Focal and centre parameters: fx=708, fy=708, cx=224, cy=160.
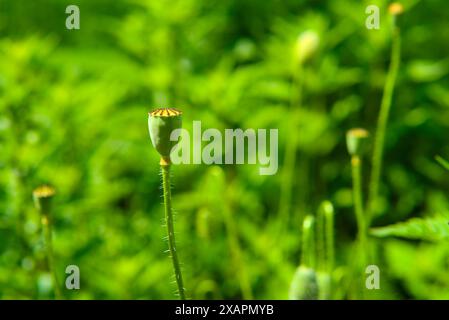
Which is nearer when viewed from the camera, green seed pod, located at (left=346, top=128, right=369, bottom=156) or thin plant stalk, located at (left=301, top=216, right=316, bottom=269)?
thin plant stalk, located at (left=301, top=216, right=316, bottom=269)

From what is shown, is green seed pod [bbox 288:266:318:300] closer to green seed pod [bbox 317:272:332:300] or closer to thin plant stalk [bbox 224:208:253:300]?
green seed pod [bbox 317:272:332:300]

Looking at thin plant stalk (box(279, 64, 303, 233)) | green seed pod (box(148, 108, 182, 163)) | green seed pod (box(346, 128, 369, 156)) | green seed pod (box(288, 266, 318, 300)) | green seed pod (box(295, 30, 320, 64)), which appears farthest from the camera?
thin plant stalk (box(279, 64, 303, 233))

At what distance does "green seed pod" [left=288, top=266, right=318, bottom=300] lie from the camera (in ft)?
3.23

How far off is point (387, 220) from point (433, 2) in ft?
2.19

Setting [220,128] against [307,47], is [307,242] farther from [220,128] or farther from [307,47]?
[220,128]

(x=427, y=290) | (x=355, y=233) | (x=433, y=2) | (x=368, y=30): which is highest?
(x=433, y=2)

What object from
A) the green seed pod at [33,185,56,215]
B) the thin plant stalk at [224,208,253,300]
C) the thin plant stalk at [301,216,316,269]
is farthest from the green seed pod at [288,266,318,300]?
the green seed pod at [33,185,56,215]

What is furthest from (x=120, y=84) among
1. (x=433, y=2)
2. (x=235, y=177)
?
(x=433, y=2)

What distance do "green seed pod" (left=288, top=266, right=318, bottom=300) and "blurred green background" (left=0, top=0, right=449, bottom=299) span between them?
227mm

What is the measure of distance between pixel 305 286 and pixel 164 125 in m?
0.32

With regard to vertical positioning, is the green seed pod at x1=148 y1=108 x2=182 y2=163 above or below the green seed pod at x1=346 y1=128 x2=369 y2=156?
below

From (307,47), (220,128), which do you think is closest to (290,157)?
(220,128)

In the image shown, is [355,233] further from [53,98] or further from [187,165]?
[53,98]

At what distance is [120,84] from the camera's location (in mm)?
1778
